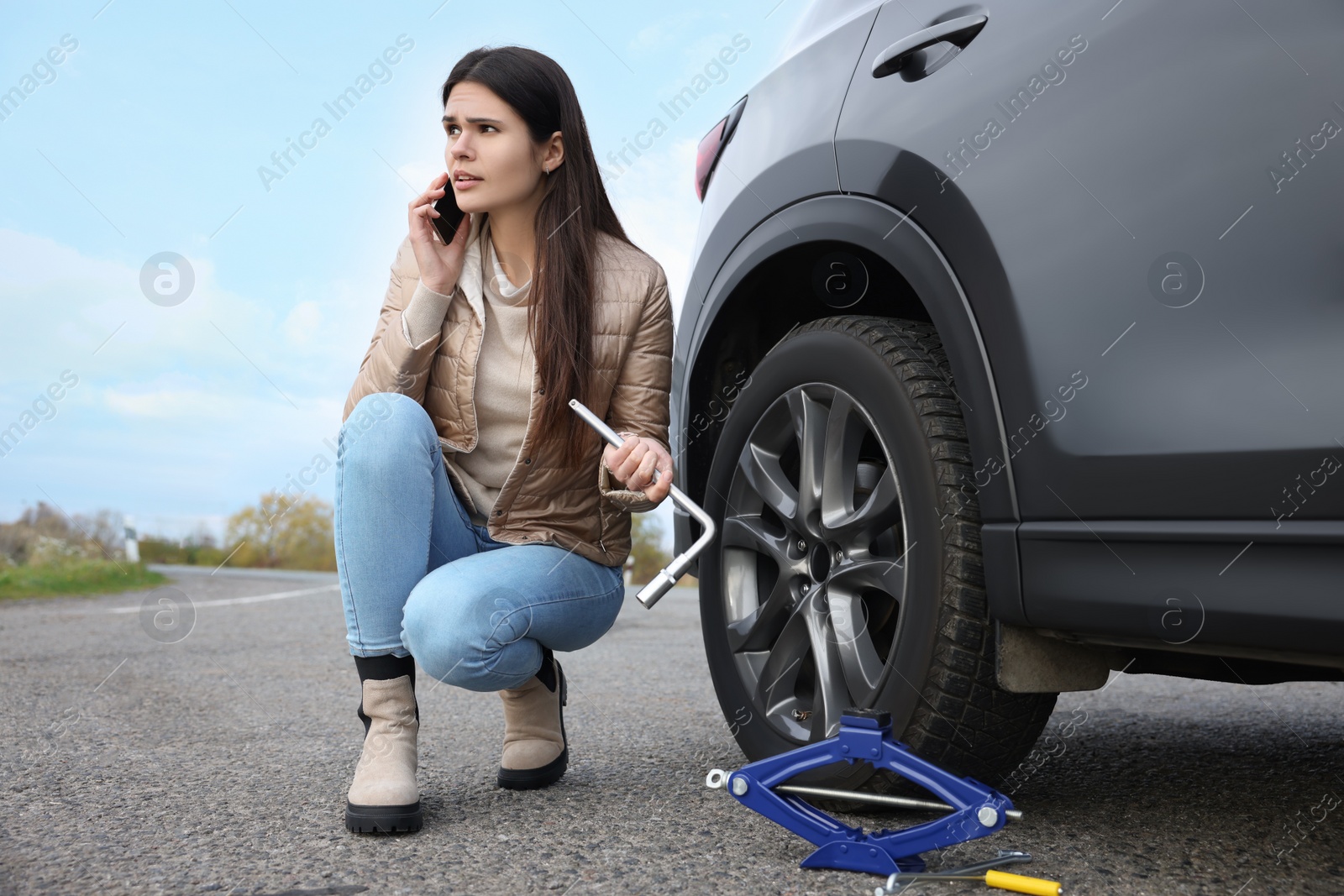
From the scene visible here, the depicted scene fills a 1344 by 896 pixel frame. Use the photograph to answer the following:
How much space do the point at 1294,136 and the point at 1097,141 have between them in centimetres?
26

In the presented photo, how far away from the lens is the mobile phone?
217 cm

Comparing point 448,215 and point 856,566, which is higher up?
point 448,215

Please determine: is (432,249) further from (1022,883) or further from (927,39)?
(1022,883)

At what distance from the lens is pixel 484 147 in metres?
2.09

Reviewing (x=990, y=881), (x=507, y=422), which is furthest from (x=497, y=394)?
(x=990, y=881)

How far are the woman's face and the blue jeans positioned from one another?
1.42 ft

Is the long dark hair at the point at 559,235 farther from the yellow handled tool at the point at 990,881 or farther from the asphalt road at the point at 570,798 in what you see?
the yellow handled tool at the point at 990,881

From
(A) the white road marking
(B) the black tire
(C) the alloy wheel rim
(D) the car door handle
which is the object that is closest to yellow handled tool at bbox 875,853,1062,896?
(B) the black tire

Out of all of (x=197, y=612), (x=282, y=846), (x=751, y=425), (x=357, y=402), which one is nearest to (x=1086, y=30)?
(x=751, y=425)

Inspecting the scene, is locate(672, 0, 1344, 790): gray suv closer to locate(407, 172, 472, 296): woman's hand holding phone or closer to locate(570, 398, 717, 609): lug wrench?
locate(570, 398, 717, 609): lug wrench

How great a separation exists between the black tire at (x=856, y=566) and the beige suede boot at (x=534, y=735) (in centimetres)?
34

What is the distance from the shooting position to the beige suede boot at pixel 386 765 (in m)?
1.78

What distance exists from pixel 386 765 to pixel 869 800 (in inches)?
32.3

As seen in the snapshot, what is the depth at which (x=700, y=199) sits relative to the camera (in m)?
2.56
